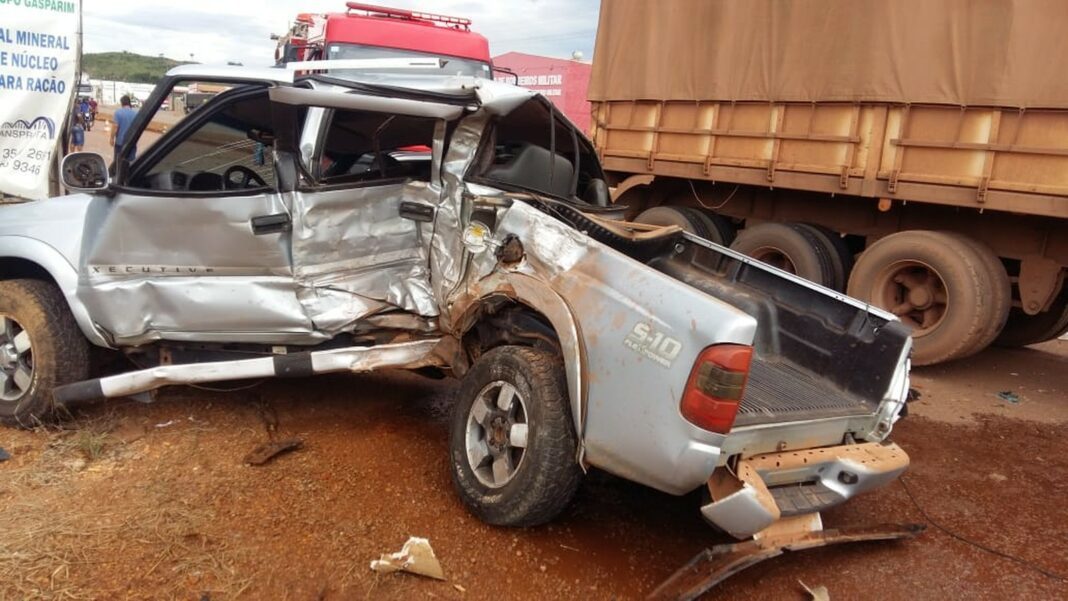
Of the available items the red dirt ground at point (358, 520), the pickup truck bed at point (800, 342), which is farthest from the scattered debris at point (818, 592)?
the pickup truck bed at point (800, 342)

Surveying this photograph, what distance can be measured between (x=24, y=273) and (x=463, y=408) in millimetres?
2790

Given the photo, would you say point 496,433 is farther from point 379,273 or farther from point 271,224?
point 271,224

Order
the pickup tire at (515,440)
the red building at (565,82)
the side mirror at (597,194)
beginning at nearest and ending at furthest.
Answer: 1. the pickup tire at (515,440)
2. the side mirror at (597,194)
3. the red building at (565,82)

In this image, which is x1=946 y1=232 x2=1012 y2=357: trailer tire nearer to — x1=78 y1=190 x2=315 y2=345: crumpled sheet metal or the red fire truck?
x1=78 y1=190 x2=315 y2=345: crumpled sheet metal

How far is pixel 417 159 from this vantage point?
4.12m

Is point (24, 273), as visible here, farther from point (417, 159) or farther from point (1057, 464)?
point (1057, 464)

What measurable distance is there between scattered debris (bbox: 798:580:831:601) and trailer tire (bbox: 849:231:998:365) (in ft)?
11.9

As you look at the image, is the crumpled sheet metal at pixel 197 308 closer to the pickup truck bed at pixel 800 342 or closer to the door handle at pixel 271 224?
the door handle at pixel 271 224

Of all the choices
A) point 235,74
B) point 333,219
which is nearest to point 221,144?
point 235,74

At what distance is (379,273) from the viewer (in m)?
3.88

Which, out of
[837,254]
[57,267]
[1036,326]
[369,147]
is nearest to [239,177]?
[369,147]

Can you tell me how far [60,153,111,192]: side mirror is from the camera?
141 inches

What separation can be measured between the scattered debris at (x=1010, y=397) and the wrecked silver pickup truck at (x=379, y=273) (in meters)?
3.05

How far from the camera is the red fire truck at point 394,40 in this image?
29.1 feet
